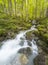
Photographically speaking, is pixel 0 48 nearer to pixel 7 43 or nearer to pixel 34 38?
pixel 7 43

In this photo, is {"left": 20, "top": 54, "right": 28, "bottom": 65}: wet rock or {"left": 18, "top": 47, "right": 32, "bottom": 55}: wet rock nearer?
{"left": 20, "top": 54, "right": 28, "bottom": 65}: wet rock

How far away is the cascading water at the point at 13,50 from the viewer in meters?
9.29

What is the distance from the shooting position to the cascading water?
9.29 meters

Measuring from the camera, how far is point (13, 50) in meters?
10.5

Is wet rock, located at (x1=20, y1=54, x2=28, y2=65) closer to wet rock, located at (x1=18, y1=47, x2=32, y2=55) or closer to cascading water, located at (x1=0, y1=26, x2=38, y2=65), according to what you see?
cascading water, located at (x1=0, y1=26, x2=38, y2=65)

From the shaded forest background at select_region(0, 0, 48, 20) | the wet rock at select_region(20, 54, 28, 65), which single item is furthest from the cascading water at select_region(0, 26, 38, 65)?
the shaded forest background at select_region(0, 0, 48, 20)

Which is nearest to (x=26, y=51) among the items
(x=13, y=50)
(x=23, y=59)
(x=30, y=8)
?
(x=23, y=59)

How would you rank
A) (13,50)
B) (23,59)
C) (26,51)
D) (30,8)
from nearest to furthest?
1. (23,59)
2. (26,51)
3. (13,50)
4. (30,8)

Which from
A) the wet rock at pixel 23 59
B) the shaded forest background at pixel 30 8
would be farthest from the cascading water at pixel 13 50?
the shaded forest background at pixel 30 8

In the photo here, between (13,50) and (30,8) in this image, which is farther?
(30,8)

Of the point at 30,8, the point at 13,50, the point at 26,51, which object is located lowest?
the point at 13,50

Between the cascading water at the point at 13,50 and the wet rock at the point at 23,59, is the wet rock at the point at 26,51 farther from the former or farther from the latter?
the wet rock at the point at 23,59

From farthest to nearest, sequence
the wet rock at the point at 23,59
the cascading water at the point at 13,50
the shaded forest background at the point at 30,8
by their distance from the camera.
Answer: the shaded forest background at the point at 30,8 → the cascading water at the point at 13,50 → the wet rock at the point at 23,59

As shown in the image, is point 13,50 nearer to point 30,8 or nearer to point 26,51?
point 26,51
